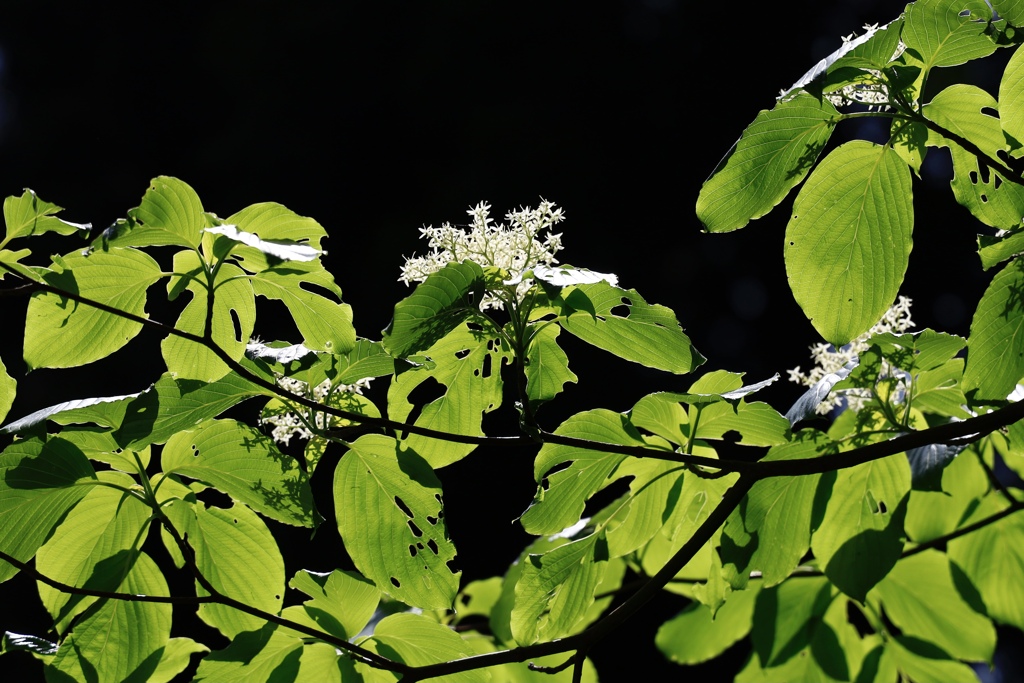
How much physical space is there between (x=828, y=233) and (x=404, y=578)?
0.56 meters

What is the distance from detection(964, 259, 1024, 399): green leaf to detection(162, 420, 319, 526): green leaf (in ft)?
2.22

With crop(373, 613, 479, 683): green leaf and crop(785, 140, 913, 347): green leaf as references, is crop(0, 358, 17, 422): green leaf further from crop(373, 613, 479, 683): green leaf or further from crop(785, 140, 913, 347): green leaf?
crop(785, 140, 913, 347): green leaf

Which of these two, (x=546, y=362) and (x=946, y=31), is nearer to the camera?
(x=946, y=31)

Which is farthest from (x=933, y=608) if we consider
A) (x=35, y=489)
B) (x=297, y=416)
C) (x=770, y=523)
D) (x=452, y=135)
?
(x=452, y=135)

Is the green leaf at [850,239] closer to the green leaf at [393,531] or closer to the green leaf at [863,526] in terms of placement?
the green leaf at [863,526]

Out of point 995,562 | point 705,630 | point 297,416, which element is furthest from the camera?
point 705,630

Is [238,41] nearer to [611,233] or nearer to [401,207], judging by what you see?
[401,207]

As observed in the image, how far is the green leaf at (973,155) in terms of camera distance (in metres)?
0.89

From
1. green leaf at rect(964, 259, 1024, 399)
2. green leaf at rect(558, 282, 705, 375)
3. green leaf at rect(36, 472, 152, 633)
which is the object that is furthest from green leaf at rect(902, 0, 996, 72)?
green leaf at rect(36, 472, 152, 633)

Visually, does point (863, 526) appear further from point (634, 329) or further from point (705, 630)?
point (705, 630)

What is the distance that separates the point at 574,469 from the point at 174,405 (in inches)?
16.4

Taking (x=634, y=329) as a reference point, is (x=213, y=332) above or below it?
above

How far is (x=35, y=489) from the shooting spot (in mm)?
886

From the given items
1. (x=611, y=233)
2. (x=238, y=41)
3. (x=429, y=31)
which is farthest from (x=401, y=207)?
(x=238, y=41)
